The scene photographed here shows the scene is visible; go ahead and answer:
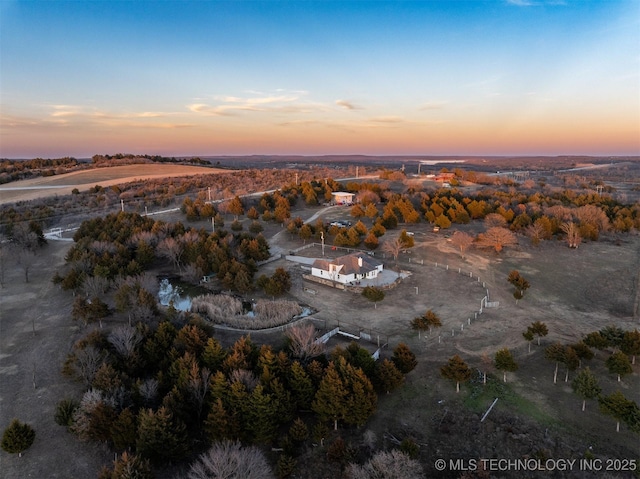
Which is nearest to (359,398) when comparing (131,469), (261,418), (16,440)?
(261,418)

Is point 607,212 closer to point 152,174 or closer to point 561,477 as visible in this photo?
point 561,477

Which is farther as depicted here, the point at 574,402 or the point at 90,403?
the point at 574,402

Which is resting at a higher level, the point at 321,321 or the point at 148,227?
the point at 148,227

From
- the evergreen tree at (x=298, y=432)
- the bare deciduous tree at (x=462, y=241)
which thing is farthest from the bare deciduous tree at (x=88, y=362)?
the bare deciduous tree at (x=462, y=241)

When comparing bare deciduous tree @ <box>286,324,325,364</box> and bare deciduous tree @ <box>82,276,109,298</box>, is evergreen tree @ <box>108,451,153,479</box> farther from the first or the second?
bare deciduous tree @ <box>82,276,109,298</box>

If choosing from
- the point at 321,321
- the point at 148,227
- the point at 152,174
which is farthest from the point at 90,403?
the point at 152,174

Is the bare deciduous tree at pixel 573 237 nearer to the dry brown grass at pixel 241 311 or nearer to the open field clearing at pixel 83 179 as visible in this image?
the dry brown grass at pixel 241 311

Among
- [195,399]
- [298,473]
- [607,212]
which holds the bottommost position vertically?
[298,473]
